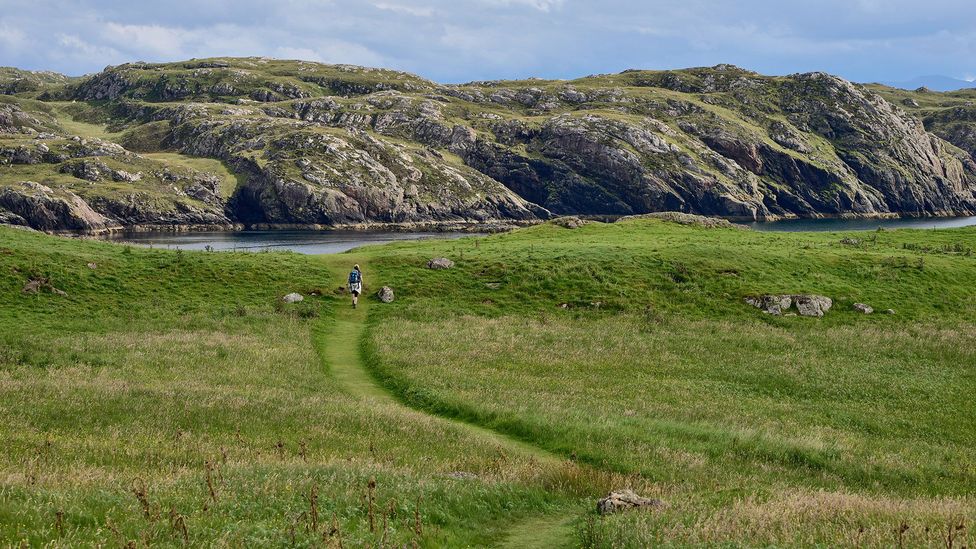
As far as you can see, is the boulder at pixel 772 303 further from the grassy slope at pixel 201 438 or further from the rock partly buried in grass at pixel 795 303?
the grassy slope at pixel 201 438

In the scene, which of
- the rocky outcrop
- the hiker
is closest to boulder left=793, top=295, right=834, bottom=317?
the hiker

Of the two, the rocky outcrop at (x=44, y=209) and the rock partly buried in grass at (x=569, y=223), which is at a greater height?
the rocky outcrop at (x=44, y=209)

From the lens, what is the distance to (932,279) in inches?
1959

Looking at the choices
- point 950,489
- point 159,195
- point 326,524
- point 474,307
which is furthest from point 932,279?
point 159,195

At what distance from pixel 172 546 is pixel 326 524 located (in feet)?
7.38

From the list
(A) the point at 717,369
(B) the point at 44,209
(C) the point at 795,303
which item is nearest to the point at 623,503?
(A) the point at 717,369

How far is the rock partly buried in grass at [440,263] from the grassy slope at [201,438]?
1190 centimetres

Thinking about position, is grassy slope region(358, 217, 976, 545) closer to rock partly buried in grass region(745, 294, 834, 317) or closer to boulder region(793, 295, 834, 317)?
boulder region(793, 295, 834, 317)

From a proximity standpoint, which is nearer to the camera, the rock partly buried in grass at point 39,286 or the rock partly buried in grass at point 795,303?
the rock partly buried in grass at point 39,286

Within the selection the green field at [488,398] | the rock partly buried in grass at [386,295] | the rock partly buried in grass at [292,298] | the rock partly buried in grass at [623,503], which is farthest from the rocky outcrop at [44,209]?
the rock partly buried in grass at [623,503]

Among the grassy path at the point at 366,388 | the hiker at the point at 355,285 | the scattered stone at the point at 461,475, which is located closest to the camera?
the grassy path at the point at 366,388

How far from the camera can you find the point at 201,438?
56.7ft

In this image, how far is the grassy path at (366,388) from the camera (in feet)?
38.0

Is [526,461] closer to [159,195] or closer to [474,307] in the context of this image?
[474,307]
